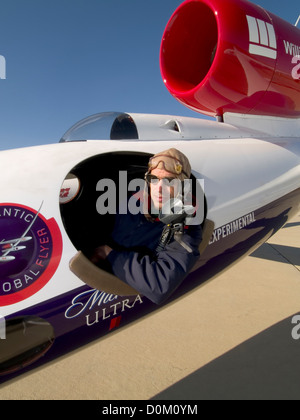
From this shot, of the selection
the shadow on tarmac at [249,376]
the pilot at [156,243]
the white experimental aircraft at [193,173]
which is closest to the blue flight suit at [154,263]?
the pilot at [156,243]

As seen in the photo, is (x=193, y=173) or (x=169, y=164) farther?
(x=193, y=173)

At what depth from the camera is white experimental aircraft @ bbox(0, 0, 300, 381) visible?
4.10 ft

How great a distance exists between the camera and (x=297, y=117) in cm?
331

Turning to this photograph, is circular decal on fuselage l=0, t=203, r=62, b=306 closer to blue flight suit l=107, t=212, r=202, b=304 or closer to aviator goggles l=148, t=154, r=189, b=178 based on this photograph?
A: blue flight suit l=107, t=212, r=202, b=304

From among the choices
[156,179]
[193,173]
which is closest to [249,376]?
[193,173]

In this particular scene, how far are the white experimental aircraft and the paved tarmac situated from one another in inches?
13.2

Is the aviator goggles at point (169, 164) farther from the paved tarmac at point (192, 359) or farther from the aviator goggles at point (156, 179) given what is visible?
the paved tarmac at point (192, 359)

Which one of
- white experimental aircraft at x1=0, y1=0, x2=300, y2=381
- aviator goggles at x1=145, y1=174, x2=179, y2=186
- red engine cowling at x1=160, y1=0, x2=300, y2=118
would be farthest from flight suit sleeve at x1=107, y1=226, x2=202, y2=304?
red engine cowling at x1=160, y1=0, x2=300, y2=118

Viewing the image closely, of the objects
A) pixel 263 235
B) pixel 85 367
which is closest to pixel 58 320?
pixel 85 367

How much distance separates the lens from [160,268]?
4.03 ft

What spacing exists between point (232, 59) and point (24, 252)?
7.43 feet

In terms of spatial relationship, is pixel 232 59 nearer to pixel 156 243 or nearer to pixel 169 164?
pixel 169 164

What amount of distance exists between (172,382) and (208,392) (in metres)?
0.24

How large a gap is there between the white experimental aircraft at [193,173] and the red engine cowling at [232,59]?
11 mm
